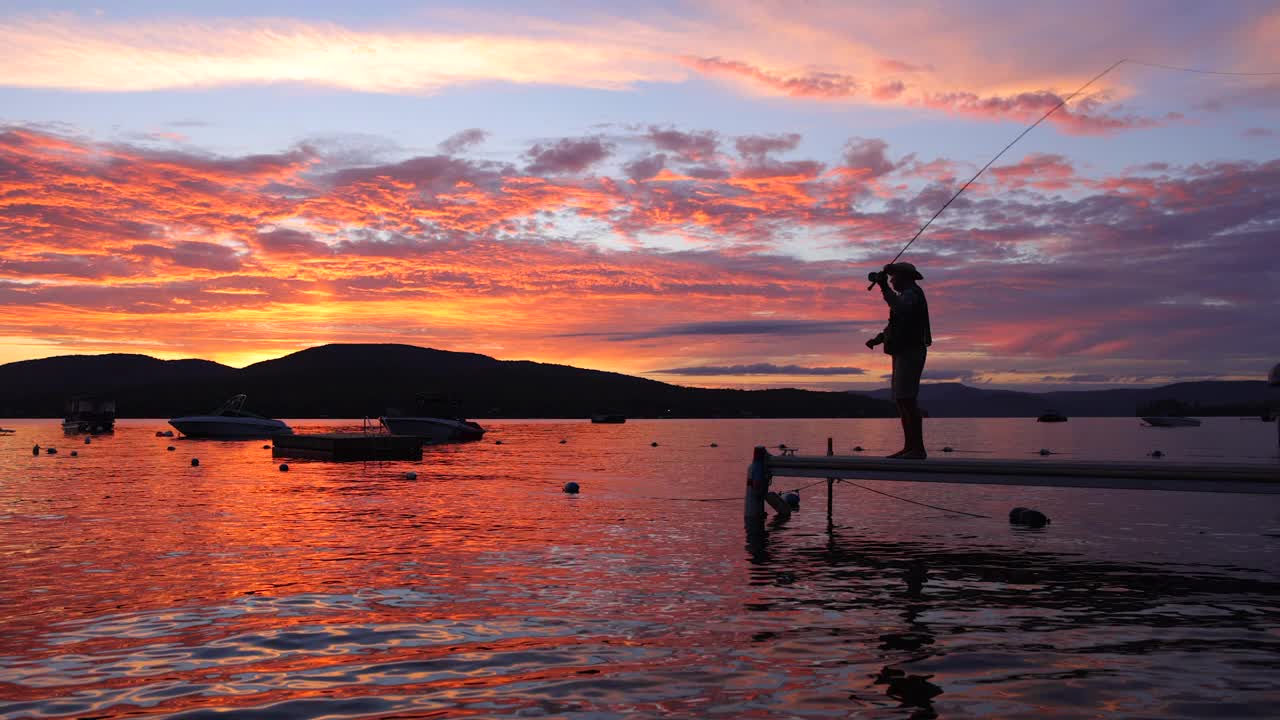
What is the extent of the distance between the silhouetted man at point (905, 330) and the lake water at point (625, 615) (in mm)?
3605

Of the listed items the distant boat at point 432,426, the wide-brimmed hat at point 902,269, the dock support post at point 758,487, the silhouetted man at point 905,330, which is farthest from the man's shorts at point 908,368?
the distant boat at point 432,426

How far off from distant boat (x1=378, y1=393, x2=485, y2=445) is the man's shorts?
69.9 meters

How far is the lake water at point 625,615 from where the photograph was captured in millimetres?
9555

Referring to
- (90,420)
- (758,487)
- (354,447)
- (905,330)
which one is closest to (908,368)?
(905,330)

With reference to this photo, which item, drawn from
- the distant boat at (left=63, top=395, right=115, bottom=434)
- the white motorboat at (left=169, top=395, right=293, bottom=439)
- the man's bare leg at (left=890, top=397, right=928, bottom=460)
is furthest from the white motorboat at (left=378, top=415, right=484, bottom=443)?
the man's bare leg at (left=890, top=397, right=928, bottom=460)

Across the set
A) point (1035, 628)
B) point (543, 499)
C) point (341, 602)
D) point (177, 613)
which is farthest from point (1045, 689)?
point (543, 499)

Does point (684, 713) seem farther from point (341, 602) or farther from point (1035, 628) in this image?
point (341, 602)

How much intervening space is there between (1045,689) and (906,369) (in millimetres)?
10469

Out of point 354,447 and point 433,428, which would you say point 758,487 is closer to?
point 354,447

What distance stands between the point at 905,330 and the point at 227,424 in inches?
3437

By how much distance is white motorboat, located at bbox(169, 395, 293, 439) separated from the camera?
91125 mm

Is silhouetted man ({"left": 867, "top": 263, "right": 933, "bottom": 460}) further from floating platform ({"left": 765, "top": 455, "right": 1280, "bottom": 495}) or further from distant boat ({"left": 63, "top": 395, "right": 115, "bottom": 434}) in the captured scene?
distant boat ({"left": 63, "top": 395, "right": 115, "bottom": 434})

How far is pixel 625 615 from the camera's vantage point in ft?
45.1

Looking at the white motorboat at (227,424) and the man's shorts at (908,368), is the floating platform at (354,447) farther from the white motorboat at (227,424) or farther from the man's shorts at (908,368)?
the man's shorts at (908,368)
